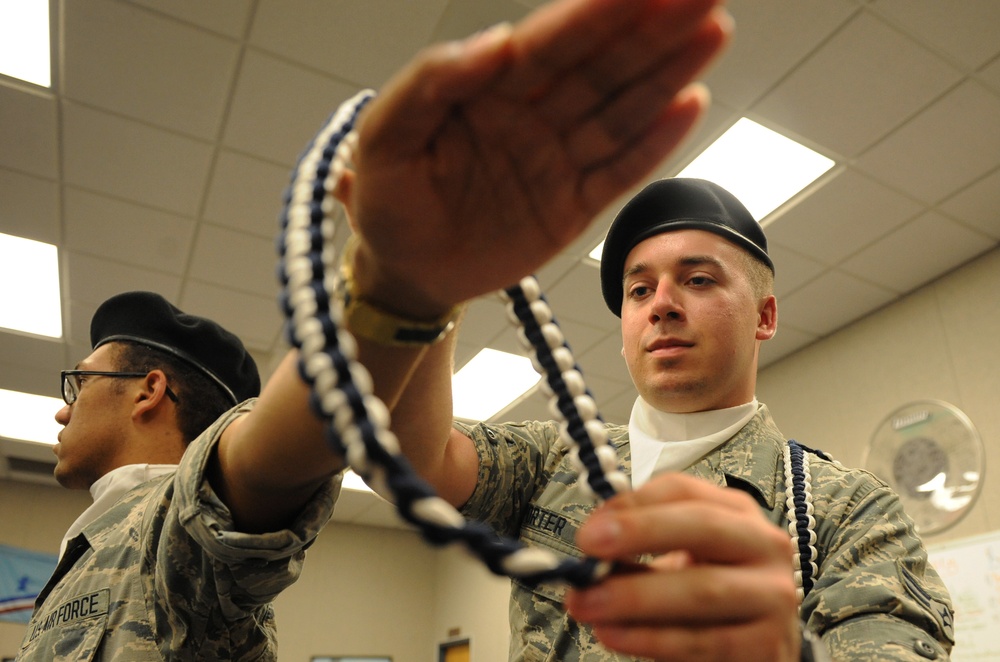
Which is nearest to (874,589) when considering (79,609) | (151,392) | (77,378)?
(79,609)

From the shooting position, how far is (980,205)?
300 centimetres

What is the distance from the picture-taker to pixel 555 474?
102 cm

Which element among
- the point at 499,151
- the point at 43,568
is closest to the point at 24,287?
the point at 43,568

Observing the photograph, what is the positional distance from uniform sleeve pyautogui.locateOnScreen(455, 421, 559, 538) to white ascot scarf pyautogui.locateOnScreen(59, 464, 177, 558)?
79 cm

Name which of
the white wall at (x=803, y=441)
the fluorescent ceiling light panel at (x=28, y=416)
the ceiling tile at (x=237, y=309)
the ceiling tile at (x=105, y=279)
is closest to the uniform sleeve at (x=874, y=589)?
the white wall at (x=803, y=441)

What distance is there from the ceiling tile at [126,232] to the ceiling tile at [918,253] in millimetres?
3292

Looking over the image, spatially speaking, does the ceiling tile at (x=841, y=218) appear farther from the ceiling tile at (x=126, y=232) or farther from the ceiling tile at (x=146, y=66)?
the ceiling tile at (x=126, y=232)

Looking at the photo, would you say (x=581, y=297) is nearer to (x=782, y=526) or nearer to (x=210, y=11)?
(x=210, y=11)

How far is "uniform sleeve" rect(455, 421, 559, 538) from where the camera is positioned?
0.94m

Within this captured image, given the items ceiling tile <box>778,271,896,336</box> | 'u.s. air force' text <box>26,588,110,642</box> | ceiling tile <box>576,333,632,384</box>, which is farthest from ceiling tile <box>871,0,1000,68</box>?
'u.s. air force' text <box>26,588,110,642</box>

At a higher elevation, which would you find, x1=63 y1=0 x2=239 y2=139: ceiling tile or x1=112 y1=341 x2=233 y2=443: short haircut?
x1=63 y1=0 x2=239 y2=139: ceiling tile

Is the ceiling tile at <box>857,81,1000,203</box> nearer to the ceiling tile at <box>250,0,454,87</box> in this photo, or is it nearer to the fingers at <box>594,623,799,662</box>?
the ceiling tile at <box>250,0,454,87</box>

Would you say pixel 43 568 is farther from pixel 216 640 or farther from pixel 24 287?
pixel 216 640

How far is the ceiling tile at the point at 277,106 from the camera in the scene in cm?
247
